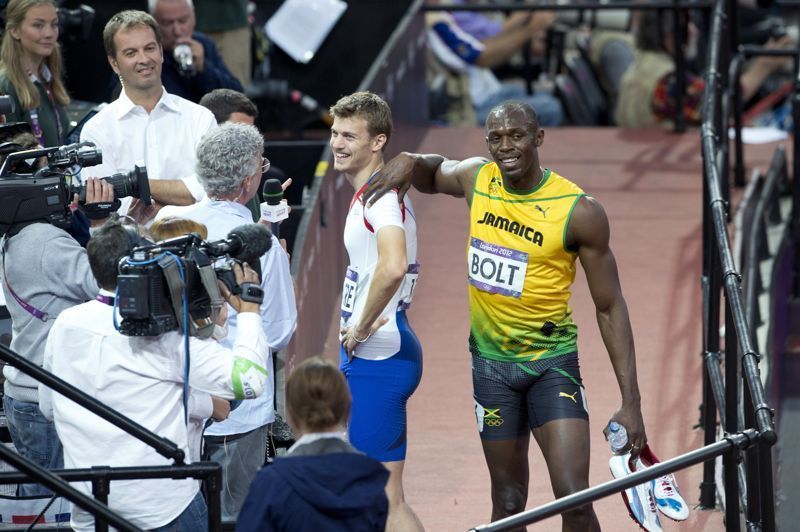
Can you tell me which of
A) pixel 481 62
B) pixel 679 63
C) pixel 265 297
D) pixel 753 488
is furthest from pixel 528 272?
pixel 481 62

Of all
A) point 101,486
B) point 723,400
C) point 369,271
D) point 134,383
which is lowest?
point 723,400

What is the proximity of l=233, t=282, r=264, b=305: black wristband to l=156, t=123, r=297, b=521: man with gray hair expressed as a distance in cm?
74

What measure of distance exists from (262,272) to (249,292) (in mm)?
839

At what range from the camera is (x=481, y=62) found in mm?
12383

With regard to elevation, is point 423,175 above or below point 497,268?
above

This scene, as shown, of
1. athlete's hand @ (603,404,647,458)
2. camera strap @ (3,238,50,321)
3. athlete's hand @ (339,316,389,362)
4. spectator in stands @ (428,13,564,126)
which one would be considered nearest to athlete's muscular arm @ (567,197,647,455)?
athlete's hand @ (603,404,647,458)

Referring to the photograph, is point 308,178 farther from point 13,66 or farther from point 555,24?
point 555,24

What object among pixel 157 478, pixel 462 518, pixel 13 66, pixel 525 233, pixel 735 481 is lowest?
pixel 462 518

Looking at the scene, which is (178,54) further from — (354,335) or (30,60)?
(354,335)

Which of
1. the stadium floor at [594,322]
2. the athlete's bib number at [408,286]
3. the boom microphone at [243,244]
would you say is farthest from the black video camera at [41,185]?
the stadium floor at [594,322]

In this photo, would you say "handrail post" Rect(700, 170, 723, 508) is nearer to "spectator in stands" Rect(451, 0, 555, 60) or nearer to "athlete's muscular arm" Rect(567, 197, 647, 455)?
"athlete's muscular arm" Rect(567, 197, 647, 455)

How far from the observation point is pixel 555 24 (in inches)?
560

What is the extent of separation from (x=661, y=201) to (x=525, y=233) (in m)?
4.92

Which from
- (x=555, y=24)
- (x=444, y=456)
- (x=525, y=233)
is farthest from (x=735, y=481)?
(x=555, y=24)
